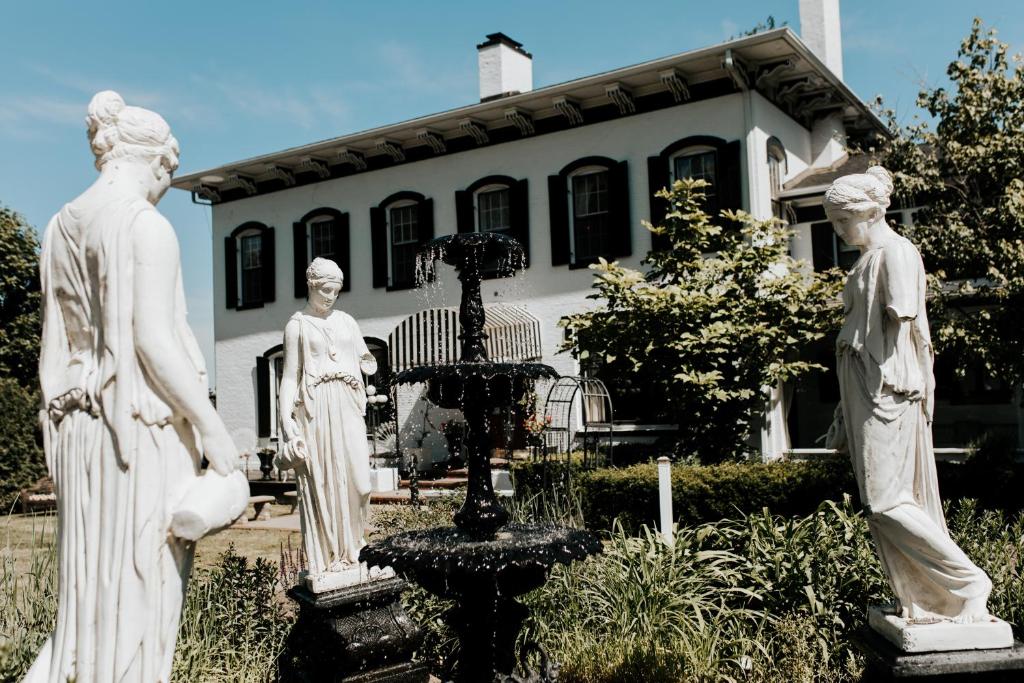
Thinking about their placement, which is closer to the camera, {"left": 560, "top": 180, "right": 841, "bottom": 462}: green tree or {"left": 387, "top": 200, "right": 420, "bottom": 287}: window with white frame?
{"left": 560, "top": 180, "right": 841, "bottom": 462}: green tree

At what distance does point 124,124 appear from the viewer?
10.2 ft

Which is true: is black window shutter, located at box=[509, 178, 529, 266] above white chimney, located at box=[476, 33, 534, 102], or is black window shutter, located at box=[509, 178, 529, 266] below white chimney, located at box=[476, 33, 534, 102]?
below

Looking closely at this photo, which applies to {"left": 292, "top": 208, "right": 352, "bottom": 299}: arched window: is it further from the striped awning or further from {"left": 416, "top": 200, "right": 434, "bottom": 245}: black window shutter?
the striped awning

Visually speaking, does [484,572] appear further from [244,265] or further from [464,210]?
[244,265]

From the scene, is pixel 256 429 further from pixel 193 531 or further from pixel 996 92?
pixel 193 531

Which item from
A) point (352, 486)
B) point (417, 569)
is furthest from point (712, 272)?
point (417, 569)

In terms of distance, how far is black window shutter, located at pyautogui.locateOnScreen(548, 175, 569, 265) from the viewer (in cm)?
1686

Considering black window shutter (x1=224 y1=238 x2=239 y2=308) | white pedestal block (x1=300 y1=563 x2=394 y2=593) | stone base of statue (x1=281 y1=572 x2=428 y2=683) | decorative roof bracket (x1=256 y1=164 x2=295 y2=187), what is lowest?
stone base of statue (x1=281 y1=572 x2=428 y2=683)

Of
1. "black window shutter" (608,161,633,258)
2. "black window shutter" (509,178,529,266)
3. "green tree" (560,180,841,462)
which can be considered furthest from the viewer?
"black window shutter" (509,178,529,266)

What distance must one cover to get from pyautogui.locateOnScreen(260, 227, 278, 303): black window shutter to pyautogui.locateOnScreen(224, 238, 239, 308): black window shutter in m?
0.89

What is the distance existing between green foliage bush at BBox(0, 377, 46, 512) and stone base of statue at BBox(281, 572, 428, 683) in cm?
1256

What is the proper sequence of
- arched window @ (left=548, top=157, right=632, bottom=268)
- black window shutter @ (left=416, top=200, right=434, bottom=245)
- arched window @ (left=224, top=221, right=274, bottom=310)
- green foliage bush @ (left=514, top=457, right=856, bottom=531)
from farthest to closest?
arched window @ (left=224, top=221, right=274, bottom=310) < black window shutter @ (left=416, top=200, right=434, bottom=245) < arched window @ (left=548, top=157, right=632, bottom=268) < green foliage bush @ (left=514, top=457, right=856, bottom=531)

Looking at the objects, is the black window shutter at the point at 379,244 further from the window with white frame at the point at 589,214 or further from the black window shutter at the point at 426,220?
the window with white frame at the point at 589,214

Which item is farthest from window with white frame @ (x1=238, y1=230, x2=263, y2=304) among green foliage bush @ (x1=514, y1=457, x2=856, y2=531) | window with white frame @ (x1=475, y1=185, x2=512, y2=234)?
green foliage bush @ (x1=514, y1=457, x2=856, y2=531)
